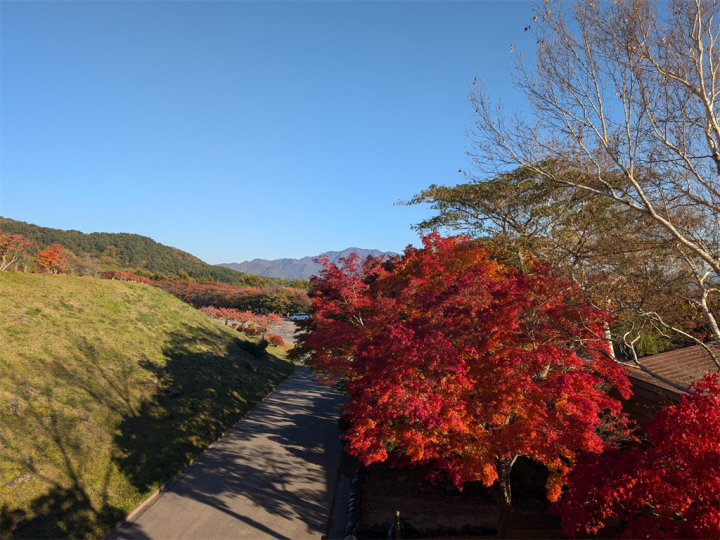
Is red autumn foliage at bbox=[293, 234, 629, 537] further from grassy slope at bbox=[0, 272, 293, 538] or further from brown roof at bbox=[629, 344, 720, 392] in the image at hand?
grassy slope at bbox=[0, 272, 293, 538]

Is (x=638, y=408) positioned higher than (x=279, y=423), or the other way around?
(x=638, y=408)

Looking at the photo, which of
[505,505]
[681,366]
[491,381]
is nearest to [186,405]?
[505,505]

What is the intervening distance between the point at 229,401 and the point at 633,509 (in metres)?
18.8

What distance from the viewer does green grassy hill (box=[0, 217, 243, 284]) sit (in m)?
79.7

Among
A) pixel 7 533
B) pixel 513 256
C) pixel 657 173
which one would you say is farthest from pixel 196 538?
pixel 657 173

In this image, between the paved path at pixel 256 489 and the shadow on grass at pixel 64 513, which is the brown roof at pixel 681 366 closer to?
the paved path at pixel 256 489

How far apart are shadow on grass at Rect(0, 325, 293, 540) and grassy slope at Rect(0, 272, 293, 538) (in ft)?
0.13

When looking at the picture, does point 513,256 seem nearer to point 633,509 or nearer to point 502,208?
point 502,208

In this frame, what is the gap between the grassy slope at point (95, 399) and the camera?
10234 mm

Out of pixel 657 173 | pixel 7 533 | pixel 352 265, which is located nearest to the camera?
pixel 657 173

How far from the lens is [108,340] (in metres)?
19.7

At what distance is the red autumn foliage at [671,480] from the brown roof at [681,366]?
657 cm

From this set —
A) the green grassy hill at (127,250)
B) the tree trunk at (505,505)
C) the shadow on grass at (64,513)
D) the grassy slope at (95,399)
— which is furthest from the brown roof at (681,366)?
the green grassy hill at (127,250)

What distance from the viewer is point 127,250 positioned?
315 feet
